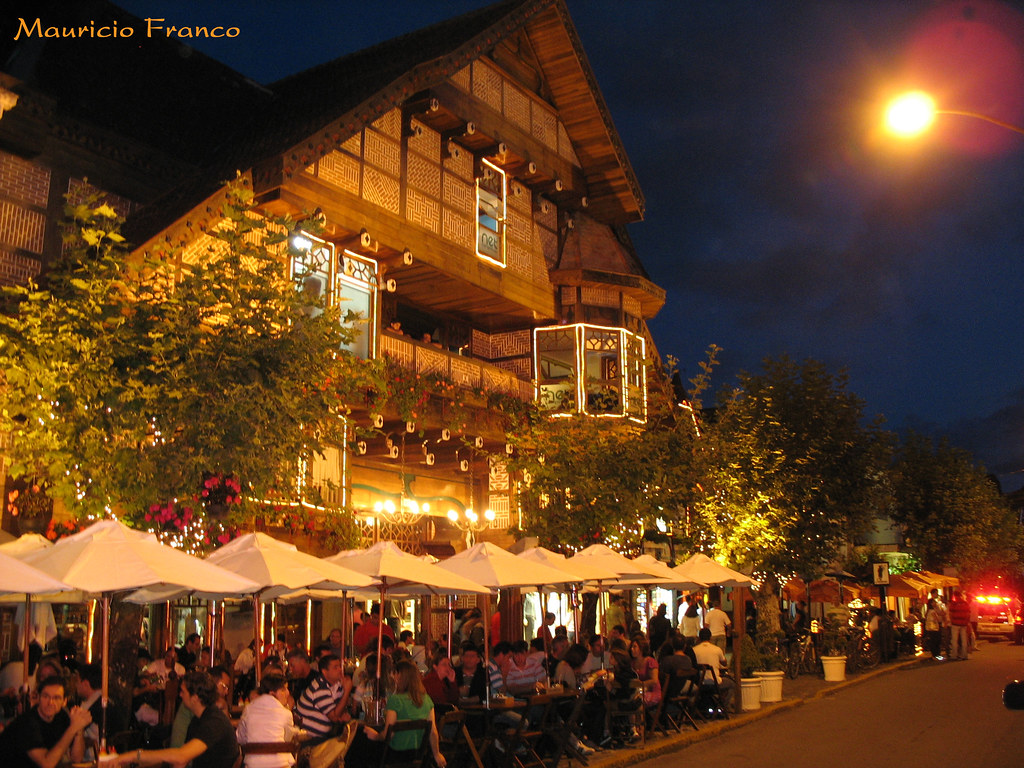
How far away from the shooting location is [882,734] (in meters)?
15.2

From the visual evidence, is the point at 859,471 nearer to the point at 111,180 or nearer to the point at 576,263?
the point at 576,263

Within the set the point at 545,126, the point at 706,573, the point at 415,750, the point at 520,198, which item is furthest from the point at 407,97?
the point at 415,750

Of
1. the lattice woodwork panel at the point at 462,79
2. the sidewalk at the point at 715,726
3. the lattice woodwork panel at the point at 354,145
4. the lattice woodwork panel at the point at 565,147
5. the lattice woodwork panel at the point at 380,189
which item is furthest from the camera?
the lattice woodwork panel at the point at 565,147

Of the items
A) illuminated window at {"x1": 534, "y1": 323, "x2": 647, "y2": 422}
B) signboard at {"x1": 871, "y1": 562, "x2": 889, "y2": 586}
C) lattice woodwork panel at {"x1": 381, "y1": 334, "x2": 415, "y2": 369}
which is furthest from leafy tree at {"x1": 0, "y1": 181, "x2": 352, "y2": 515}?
signboard at {"x1": 871, "y1": 562, "x2": 889, "y2": 586}

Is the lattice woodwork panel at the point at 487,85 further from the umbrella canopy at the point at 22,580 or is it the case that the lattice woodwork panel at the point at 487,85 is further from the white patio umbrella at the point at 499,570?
the umbrella canopy at the point at 22,580

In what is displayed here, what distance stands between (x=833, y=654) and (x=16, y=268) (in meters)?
20.5

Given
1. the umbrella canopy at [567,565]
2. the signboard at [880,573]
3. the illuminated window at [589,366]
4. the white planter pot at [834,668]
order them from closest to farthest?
the umbrella canopy at [567,565] → the white planter pot at [834,668] → the illuminated window at [589,366] → the signboard at [880,573]

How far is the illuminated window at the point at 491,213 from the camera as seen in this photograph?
78.2ft

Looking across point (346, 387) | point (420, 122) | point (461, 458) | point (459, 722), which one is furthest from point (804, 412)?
point (459, 722)

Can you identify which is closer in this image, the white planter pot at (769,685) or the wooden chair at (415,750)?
the wooden chair at (415,750)

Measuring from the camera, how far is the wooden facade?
17.6m

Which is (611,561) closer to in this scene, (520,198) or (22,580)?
(22,580)

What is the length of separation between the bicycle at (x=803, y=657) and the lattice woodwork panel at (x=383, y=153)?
15.8 m

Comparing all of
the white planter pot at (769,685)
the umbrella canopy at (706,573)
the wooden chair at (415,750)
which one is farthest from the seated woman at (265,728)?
the white planter pot at (769,685)
